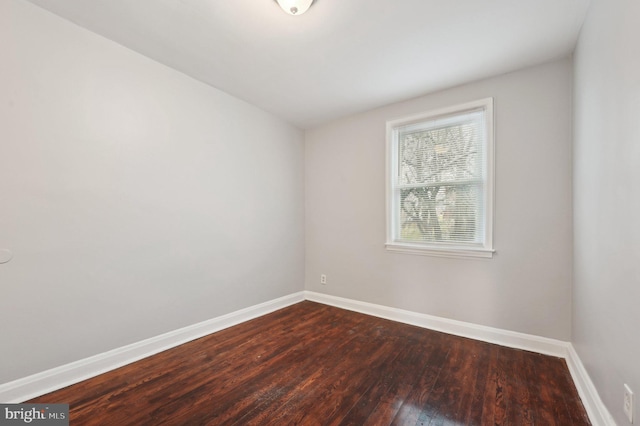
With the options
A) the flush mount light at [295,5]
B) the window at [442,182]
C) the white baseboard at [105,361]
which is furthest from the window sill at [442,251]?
the flush mount light at [295,5]

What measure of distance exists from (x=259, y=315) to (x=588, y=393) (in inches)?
116

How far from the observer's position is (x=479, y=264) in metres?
2.70

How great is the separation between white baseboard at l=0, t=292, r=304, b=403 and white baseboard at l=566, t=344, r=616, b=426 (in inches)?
116

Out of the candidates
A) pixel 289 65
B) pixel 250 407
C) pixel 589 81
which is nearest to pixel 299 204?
pixel 289 65

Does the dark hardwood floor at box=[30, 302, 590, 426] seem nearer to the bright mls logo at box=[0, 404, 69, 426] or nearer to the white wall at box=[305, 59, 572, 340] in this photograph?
the bright mls logo at box=[0, 404, 69, 426]

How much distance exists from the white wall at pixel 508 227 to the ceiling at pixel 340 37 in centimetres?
31

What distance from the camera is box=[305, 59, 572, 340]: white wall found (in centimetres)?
235

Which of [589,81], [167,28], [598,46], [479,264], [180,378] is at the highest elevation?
[167,28]

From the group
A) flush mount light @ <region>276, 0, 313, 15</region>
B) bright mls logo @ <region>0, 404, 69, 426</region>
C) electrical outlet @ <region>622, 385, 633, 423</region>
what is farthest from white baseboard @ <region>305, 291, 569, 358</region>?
flush mount light @ <region>276, 0, 313, 15</region>

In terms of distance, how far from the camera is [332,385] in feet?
6.30

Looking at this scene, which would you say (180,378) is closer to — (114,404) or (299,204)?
(114,404)

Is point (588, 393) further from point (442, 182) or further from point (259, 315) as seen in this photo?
point (259, 315)

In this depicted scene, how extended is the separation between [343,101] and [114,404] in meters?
3.38

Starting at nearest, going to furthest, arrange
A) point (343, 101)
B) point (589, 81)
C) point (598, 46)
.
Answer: point (598, 46) → point (589, 81) → point (343, 101)
